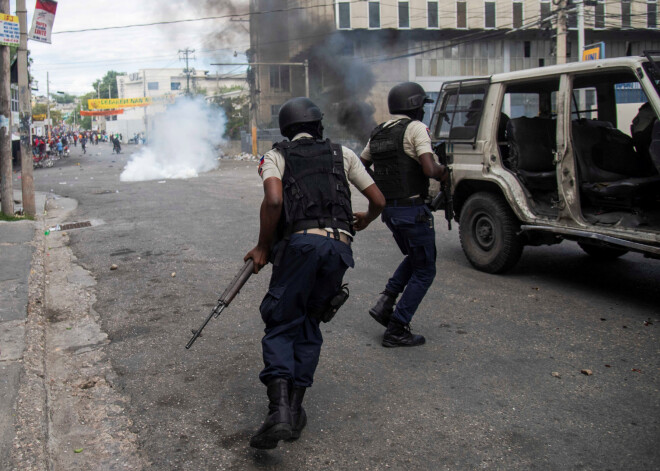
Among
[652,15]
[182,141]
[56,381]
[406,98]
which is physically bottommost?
[56,381]

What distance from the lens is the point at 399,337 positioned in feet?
14.1

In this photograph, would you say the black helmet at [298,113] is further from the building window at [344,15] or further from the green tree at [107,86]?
the green tree at [107,86]

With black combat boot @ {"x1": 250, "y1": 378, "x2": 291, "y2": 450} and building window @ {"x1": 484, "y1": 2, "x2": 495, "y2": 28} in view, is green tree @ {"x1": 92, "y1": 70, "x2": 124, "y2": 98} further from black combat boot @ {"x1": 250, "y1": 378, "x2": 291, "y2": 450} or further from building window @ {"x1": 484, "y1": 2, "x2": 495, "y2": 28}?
black combat boot @ {"x1": 250, "y1": 378, "x2": 291, "y2": 450}

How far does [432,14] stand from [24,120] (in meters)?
32.3

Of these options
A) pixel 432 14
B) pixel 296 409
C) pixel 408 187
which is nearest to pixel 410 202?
pixel 408 187

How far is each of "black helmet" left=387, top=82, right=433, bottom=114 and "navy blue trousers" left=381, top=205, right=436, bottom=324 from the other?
0.69m

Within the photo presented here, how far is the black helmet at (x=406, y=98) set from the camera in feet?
13.9

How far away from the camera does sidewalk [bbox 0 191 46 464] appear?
3.18 meters

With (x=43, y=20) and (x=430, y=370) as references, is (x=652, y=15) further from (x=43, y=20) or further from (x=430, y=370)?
(x=430, y=370)

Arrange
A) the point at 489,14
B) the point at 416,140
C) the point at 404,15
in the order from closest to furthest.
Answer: the point at 416,140, the point at 404,15, the point at 489,14

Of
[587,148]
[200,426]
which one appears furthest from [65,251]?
[587,148]

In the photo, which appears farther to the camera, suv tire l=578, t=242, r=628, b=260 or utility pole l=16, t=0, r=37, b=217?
utility pole l=16, t=0, r=37, b=217

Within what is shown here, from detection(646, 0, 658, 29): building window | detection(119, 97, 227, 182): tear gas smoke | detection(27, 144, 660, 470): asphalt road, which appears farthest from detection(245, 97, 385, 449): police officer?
detection(646, 0, 658, 29): building window

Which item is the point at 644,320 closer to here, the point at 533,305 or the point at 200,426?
the point at 533,305
